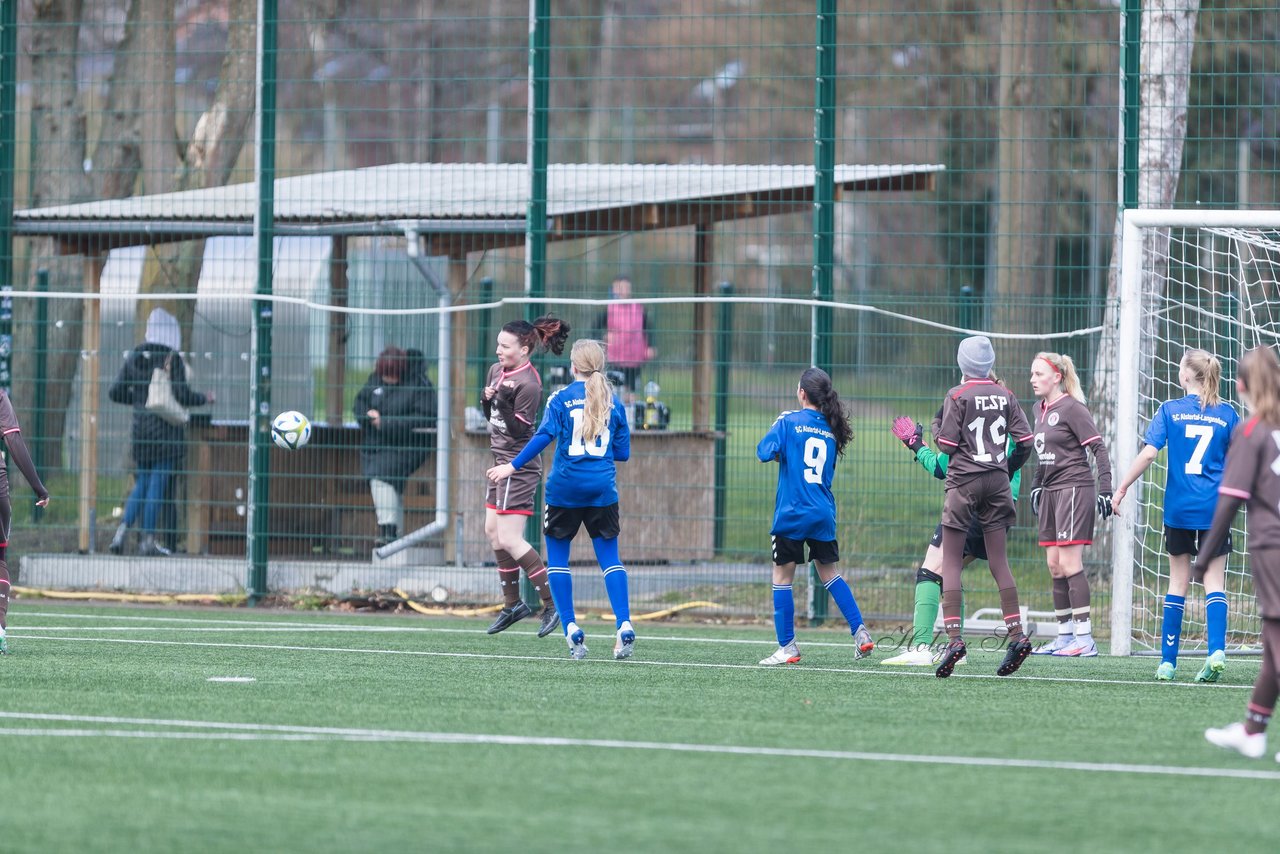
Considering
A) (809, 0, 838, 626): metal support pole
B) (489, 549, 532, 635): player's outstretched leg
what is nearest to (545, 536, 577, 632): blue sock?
(489, 549, 532, 635): player's outstretched leg

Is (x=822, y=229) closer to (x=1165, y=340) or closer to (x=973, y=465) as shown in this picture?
(x=1165, y=340)

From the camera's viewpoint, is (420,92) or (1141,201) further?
(420,92)

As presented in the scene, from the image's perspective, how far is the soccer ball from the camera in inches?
516

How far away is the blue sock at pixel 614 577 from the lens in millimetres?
10773

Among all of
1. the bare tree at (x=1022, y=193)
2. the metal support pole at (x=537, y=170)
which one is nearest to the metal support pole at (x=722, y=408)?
the metal support pole at (x=537, y=170)

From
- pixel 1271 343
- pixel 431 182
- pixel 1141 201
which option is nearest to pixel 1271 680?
pixel 1271 343

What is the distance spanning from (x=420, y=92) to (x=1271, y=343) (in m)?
29.0

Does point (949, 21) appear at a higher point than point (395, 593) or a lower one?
higher

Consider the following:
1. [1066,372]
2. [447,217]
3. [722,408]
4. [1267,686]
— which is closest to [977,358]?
[1066,372]

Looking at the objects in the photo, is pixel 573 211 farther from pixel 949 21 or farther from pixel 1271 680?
pixel 949 21

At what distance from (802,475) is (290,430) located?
15.0 feet

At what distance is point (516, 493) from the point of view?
11406 mm

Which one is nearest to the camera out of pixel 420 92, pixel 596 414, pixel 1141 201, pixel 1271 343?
pixel 596 414

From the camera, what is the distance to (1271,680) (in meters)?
7.23
